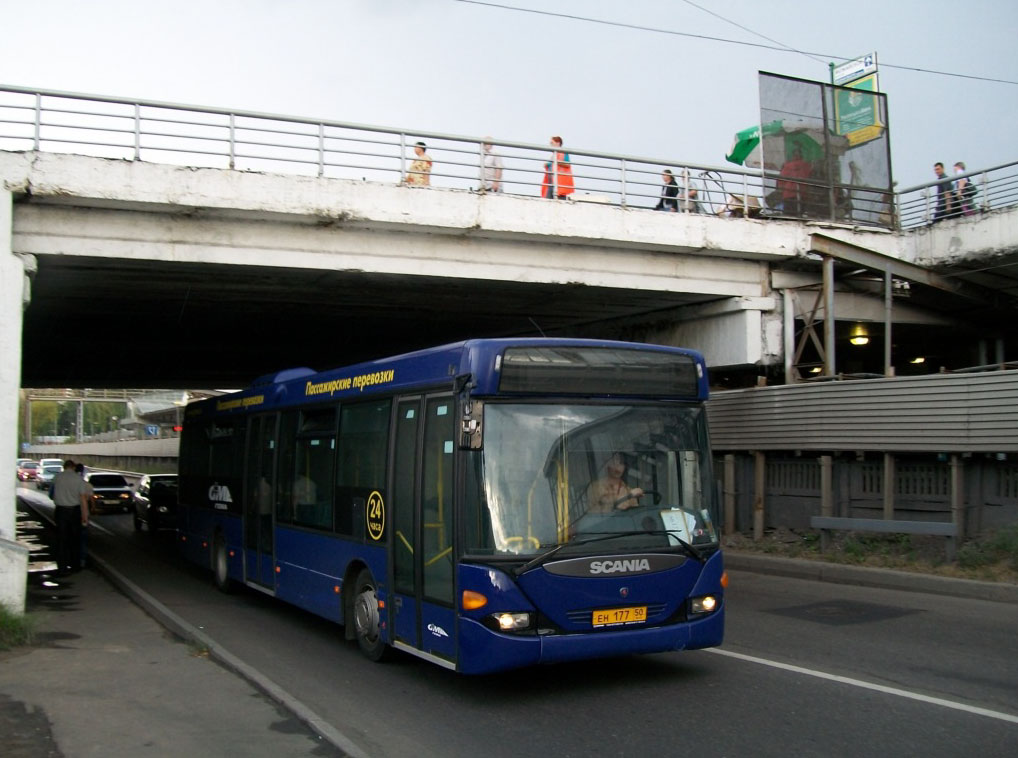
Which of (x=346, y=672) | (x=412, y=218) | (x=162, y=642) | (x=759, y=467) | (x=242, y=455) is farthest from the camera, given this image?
(x=759, y=467)

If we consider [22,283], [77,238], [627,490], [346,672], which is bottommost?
[346,672]

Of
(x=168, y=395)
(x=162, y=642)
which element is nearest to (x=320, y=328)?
(x=162, y=642)

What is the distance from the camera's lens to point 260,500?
12.6m

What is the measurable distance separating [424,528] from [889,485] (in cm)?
962

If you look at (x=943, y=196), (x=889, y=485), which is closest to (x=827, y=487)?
(x=889, y=485)

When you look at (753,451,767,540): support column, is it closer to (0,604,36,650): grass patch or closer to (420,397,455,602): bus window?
(420,397,455,602): bus window

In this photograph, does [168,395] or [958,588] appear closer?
[958,588]

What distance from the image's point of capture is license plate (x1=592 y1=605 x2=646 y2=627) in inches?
288

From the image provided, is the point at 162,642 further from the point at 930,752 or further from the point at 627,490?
the point at 930,752

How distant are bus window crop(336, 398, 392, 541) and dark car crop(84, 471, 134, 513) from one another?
94.1ft

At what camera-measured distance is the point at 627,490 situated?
7.63 m

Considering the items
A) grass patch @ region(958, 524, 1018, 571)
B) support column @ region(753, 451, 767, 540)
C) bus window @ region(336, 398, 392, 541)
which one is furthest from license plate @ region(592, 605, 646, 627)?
support column @ region(753, 451, 767, 540)

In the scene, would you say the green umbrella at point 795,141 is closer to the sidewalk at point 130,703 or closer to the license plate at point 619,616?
the license plate at point 619,616

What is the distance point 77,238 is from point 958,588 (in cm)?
1266
